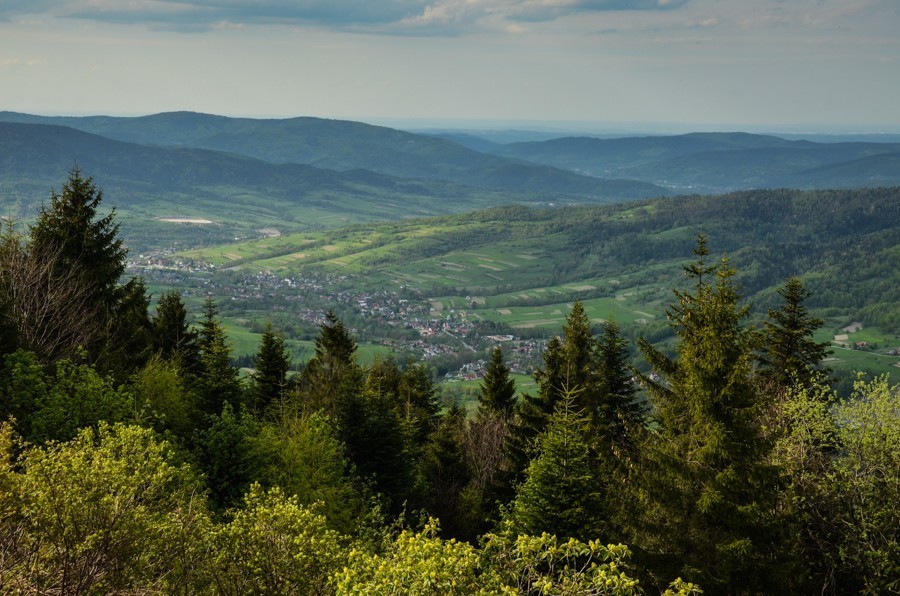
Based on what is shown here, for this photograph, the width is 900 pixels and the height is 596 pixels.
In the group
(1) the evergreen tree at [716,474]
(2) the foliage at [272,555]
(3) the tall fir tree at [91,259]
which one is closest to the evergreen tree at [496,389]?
(3) the tall fir tree at [91,259]

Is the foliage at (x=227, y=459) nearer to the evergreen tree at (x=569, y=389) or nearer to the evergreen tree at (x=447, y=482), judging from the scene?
the evergreen tree at (x=447, y=482)

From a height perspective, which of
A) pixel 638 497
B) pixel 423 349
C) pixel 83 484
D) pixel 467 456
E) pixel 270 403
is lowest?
pixel 423 349

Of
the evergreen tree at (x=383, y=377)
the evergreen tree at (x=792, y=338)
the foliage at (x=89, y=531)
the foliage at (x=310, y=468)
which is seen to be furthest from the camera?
the evergreen tree at (x=383, y=377)

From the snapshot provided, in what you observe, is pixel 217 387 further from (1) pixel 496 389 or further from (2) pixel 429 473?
(1) pixel 496 389

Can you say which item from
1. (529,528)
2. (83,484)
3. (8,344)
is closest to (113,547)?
(83,484)

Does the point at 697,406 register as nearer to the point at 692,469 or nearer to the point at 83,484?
the point at 692,469

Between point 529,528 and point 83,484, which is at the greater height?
point 83,484

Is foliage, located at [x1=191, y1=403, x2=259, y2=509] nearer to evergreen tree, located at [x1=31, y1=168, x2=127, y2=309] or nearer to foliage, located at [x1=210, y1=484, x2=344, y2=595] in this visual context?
foliage, located at [x1=210, y1=484, x2=344, y2=595]
